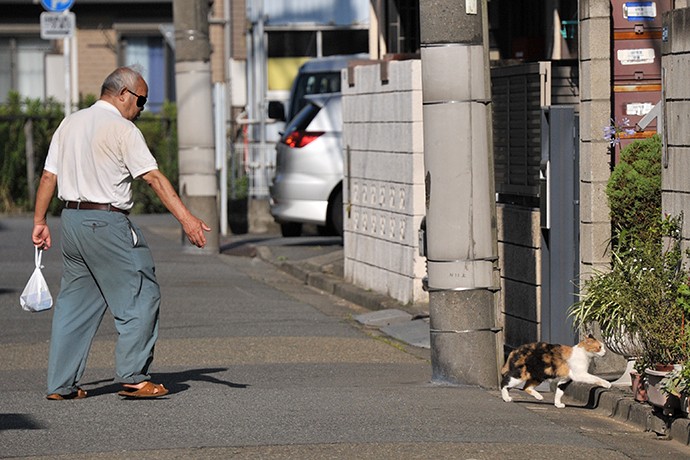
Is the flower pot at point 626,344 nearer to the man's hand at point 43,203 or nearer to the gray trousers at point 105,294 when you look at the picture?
the gray trousers at point 105,294

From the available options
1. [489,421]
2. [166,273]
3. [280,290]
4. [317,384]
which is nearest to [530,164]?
[317,384]

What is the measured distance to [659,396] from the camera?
782 cm

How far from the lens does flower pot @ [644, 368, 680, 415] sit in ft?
25.5

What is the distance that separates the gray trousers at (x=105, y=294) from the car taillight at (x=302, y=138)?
396 inches

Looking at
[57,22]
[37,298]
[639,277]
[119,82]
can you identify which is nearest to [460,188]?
[639,277]

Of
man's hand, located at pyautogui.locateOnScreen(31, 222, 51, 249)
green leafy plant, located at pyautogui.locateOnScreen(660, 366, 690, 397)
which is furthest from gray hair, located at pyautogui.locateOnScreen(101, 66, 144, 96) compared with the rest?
green leafy plant, located at pyautogui.locateOnScreen(660, 366, 690, 397)

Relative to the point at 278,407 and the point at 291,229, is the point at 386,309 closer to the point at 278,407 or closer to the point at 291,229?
the point at 278,407

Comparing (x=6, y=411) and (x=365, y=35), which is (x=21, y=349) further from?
(x=365, y=35)

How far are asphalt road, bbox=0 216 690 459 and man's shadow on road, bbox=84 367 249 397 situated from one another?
1 cm

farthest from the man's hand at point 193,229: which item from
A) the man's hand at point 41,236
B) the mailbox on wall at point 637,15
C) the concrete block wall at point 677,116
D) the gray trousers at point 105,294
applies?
the mailbox on wall at point 637,15

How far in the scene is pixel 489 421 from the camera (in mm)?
7879

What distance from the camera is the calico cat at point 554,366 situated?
8695mm

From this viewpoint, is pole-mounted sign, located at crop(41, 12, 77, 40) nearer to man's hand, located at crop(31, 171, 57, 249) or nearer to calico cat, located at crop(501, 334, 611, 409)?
man's hand, located at crop(31, 171, 57, 249)

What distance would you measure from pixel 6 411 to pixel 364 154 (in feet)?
23.4
